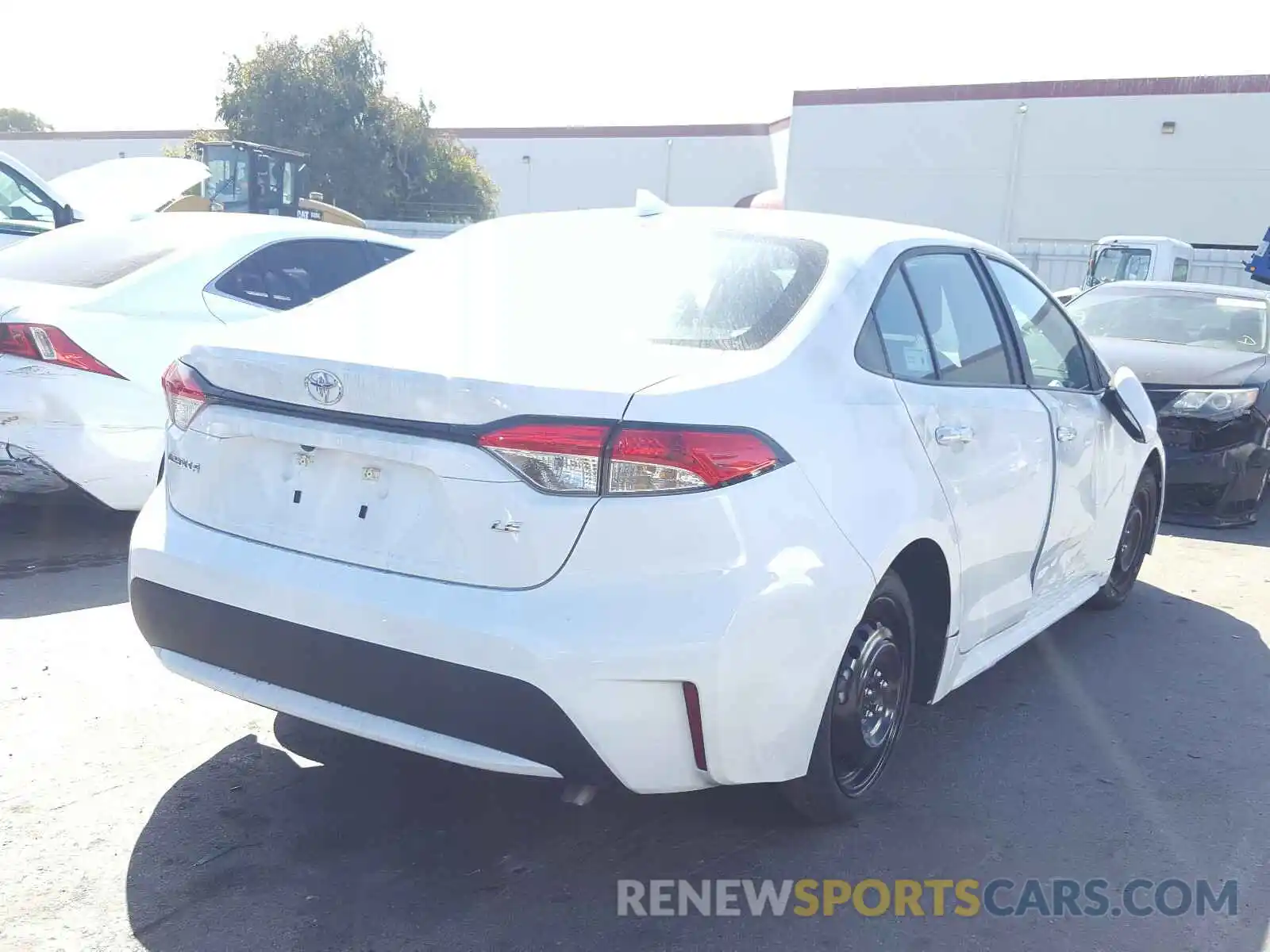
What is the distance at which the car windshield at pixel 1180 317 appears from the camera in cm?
799

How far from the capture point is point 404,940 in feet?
8.39

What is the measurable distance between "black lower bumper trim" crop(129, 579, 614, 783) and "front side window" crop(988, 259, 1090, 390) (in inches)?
90.3

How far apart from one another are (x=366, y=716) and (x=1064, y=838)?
191 cm

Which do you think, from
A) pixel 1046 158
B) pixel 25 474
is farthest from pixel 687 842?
pixel 1046 158

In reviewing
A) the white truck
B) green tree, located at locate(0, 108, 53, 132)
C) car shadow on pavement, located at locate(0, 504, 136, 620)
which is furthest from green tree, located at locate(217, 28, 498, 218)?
green tree, located at locate(0, 108, 53, 132)

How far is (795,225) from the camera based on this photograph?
3473mm

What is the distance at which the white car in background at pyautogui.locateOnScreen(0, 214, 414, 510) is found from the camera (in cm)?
Answer: 494

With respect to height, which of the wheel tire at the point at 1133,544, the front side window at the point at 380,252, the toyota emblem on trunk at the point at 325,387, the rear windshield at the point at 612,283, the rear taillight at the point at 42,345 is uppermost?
the rear windshield at the point at 612,283

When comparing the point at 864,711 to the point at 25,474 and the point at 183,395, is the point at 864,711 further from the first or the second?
the point at 25,474

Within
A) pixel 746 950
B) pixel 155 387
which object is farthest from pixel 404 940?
pixel 155 387

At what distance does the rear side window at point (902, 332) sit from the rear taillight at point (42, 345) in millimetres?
3506

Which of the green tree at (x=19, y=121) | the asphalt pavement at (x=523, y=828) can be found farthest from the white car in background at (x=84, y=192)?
the green tree at (x=19, y=121)

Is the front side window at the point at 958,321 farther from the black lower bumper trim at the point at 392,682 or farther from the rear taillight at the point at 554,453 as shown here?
the black lower bumper trim at the point at 392,682

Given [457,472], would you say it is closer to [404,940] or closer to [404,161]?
[404,940]
